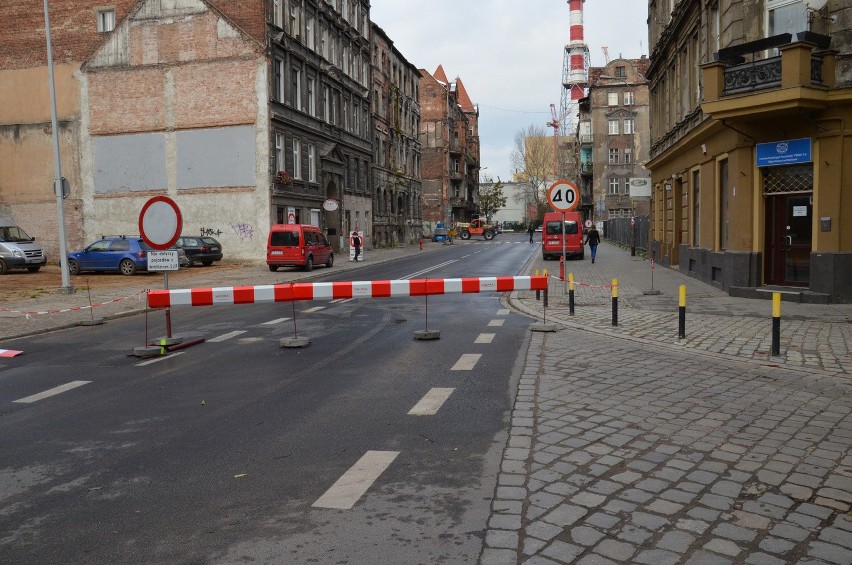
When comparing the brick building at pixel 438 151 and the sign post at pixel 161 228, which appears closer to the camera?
the sign post at pixel 161 228

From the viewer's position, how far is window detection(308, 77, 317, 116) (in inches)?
1596

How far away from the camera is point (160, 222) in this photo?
11297 millimetres

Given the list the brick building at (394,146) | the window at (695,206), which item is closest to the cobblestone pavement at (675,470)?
the window at (695,206)

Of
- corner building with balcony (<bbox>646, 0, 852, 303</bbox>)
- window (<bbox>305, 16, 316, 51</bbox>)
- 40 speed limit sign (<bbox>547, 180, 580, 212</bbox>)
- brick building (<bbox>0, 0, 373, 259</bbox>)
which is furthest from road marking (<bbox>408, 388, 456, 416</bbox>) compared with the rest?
window (<bbox>305, 16, 316, 51</bbox>)

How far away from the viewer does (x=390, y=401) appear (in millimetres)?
7102

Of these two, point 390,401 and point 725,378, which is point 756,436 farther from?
point 390,401

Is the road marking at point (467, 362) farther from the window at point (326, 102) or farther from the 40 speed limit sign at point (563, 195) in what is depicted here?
the window at point (326, 102)

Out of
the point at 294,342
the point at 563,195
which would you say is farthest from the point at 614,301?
→ the point at 294,342

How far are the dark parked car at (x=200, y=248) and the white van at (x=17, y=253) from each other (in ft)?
18.6

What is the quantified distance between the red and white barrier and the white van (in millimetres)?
22053

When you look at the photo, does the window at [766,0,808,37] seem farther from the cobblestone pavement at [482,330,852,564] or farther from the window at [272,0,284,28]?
the window at [272,0,284,28]

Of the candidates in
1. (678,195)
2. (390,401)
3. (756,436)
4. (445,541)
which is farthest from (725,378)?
(678,195)

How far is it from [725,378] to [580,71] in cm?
10809

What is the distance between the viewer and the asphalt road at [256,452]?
3.88m
